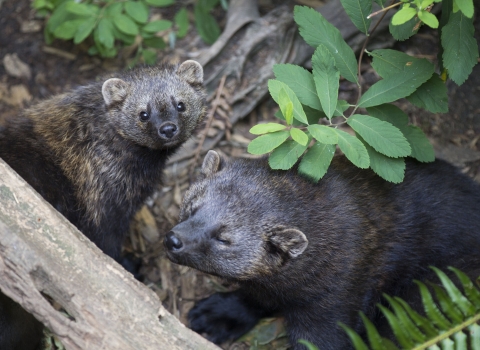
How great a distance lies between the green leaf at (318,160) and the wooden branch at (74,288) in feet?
5.98

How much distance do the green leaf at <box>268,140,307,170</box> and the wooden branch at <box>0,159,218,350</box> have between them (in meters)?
1.60

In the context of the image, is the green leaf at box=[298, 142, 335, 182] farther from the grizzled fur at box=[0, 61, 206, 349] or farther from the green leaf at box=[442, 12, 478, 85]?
the grizzled fur at box=[0, 61, 206, 349]

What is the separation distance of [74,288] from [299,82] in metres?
2.68

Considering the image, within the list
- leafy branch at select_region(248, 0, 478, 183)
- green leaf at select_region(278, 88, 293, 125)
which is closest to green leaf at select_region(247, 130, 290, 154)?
leafy branch at select_region(248, 0, 478, 183)

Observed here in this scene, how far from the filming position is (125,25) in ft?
26.3

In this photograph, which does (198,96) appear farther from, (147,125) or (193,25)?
(193,25)

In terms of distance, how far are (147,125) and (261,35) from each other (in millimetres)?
2605

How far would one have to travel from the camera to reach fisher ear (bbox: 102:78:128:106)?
6648 millimetres

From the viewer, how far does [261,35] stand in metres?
8.38

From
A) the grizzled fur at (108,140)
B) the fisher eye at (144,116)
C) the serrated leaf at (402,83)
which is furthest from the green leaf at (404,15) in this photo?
the fisher eye at (144,116)

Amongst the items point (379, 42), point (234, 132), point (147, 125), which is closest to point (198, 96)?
point (147, 125)

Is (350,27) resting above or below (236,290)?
above

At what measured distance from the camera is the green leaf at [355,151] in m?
5.16

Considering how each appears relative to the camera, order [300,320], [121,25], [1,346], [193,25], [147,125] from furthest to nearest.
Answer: [193,25] → [121,25] → [147,125] → [300,320] → [1,346]
